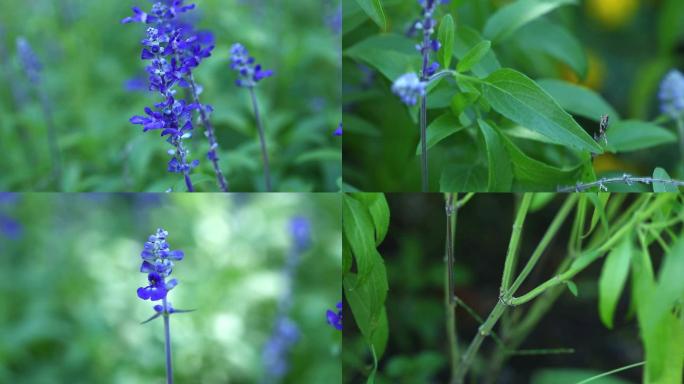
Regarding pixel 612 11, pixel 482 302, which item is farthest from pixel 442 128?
pixel 612 11

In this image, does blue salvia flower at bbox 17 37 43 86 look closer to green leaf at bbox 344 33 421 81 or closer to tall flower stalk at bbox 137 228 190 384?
green leaf at bbox 344 33 421 81

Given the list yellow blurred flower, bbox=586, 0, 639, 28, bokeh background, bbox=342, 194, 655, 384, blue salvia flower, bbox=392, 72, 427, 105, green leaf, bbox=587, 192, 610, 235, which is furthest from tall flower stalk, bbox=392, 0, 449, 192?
yellow blurred flower, bbox=586, 0, 639, 28

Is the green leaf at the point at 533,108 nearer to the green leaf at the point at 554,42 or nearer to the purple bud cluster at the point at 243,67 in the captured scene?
the purple bud cluster at the point at 243,67

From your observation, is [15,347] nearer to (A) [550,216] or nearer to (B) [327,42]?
(B) [327,42]

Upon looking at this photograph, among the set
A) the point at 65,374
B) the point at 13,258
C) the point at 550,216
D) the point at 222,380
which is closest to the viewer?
the point at 550,216

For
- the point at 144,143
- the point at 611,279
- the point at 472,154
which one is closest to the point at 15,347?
the point at 144,143
